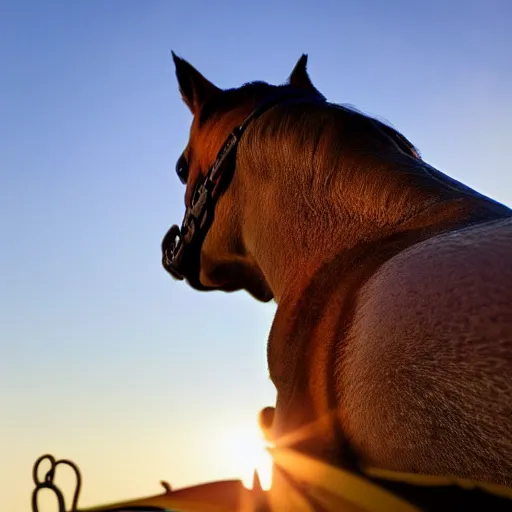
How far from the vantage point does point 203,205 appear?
2.64 m

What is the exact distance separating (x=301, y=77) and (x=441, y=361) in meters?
2.41

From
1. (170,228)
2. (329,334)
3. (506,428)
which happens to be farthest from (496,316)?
(170,228)

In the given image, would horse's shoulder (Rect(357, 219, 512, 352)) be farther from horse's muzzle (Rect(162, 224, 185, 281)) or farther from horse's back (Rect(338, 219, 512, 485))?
horse's muzzle (Rect(162, 224, 185, 281))

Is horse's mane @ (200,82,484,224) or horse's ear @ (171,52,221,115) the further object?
Result: horse's ear @ (171,52,221,115)

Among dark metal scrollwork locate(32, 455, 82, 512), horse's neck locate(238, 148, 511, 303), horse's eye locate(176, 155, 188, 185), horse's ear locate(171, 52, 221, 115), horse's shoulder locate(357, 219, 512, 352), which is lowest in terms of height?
dark metal scrollwork locate(32, 455, 82, 512)

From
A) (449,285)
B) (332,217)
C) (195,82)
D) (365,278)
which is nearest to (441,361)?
(449,285)

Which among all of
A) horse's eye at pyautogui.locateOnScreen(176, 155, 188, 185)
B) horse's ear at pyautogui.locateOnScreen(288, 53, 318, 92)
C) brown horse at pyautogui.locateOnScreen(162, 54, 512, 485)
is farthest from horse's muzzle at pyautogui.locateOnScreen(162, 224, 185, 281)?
horse's ear at pyautogui.locateOnScreen(288, 53, 318, 92)

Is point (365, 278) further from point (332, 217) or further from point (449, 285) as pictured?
point (332, 217)

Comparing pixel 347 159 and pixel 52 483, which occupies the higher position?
pixel 347 159

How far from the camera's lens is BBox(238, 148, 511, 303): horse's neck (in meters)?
1.16

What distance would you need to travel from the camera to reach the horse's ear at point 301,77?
110 inches

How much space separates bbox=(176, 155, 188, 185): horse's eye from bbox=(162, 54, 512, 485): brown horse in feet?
1.53

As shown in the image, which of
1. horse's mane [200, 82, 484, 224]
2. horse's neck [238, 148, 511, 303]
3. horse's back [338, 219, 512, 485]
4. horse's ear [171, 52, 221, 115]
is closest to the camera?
horse's back [338, 219, 512, 485]

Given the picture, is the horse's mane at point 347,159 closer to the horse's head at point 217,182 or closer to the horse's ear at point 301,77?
the horse's head at point 217,182
